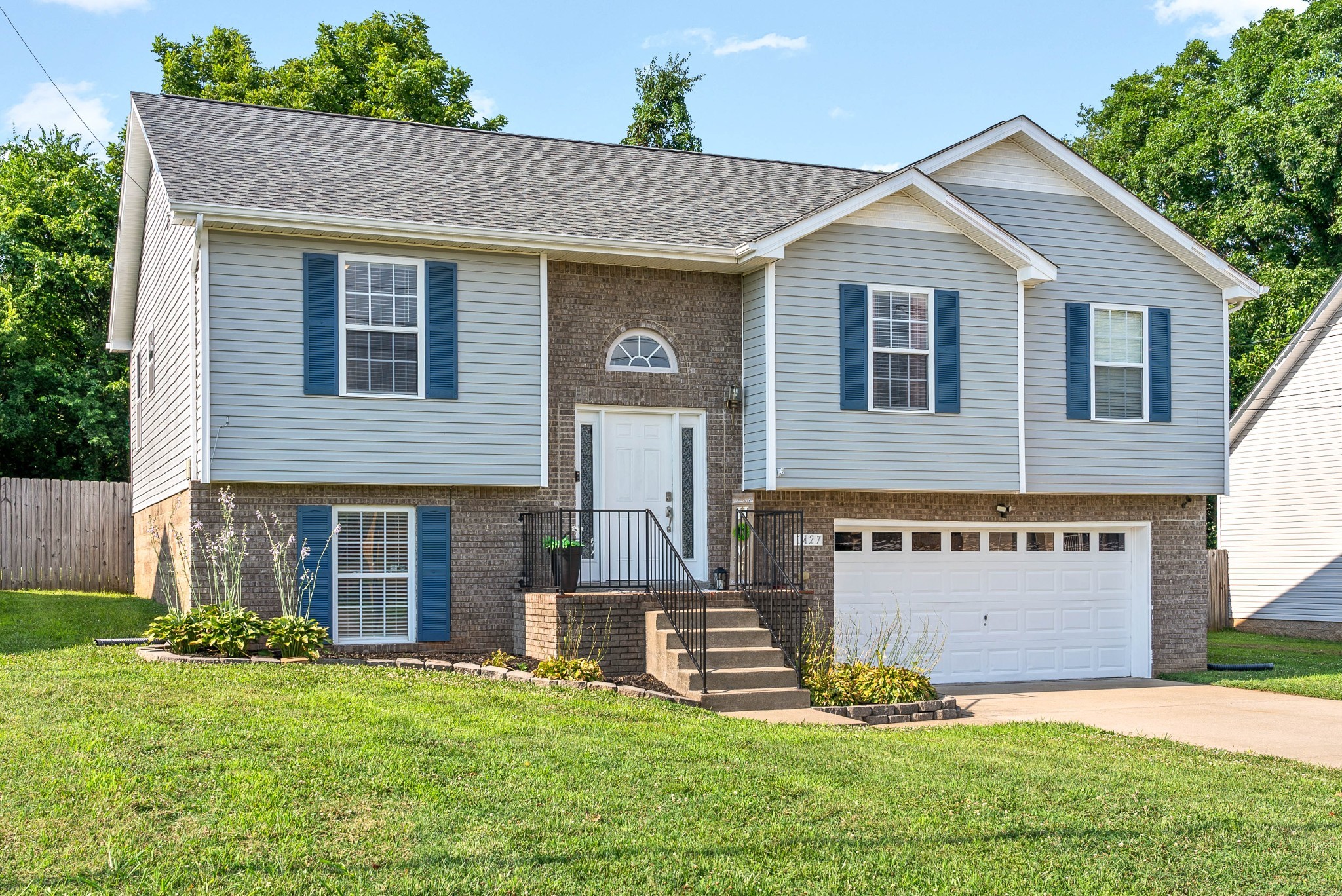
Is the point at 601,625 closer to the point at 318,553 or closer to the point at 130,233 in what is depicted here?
the point at 318,553

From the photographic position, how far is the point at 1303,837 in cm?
726

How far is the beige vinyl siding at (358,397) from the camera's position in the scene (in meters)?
12.6

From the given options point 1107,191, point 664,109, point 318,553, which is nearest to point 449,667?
point 318,553

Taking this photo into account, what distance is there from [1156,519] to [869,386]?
16.2ft

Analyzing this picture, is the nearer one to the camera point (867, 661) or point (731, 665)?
point (731, 665)

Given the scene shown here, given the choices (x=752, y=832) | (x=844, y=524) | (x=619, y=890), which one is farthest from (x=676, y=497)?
(x=619, y=890)

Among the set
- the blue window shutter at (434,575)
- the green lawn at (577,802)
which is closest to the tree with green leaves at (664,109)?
the blue window shutter at (434,575)

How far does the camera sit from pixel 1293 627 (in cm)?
2248

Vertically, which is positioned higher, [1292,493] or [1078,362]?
Result: [1078,362]

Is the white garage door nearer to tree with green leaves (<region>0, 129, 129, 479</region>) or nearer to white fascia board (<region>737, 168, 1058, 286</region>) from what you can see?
white fascia board (<region>737, 168, 1058, 286</region>)

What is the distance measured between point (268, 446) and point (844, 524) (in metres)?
6.77

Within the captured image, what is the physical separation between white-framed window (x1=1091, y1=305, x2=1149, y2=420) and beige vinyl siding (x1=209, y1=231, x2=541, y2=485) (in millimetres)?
7361

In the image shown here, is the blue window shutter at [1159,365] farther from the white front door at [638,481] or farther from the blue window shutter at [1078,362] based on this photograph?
the white front door at [638,481]

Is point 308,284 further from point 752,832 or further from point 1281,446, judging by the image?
point 1281,446
